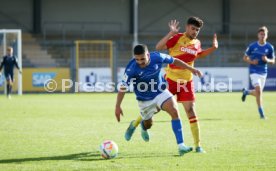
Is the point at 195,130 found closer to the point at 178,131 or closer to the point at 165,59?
the point at 178,131

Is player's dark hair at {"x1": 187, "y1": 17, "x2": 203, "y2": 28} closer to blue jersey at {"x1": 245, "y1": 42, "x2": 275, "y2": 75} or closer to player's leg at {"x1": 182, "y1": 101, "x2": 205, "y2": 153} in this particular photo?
player's leg at {"x1": 182, "y1": 101, "x2": 205, "y2": 153}

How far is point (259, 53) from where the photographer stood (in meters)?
17.4

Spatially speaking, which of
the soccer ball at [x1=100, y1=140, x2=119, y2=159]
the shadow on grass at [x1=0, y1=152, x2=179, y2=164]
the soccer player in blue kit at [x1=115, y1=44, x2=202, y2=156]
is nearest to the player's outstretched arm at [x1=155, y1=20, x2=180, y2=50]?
the soccer player in blue kit at [x1=115, y1=44, x2=202, y2=156]

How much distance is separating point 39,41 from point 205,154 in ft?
95.3

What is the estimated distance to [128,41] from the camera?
40.0 meters

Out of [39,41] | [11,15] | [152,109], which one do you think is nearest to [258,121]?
[152,109]

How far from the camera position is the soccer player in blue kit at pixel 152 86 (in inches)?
398

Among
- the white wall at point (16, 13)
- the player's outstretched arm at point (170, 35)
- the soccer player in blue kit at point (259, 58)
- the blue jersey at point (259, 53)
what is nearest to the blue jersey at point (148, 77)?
the player's outstretched arm at point (170, 35)

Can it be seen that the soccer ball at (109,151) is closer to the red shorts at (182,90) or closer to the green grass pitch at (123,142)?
the green grass pitch at (123,142)

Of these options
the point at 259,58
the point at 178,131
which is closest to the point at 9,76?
the point at 259,58

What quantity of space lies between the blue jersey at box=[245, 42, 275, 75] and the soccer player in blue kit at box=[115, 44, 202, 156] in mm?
7432

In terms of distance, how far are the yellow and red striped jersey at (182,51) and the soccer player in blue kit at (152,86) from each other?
800 millimetres

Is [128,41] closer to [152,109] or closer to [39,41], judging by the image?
[39,41]

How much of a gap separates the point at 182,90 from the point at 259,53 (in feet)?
22.5
